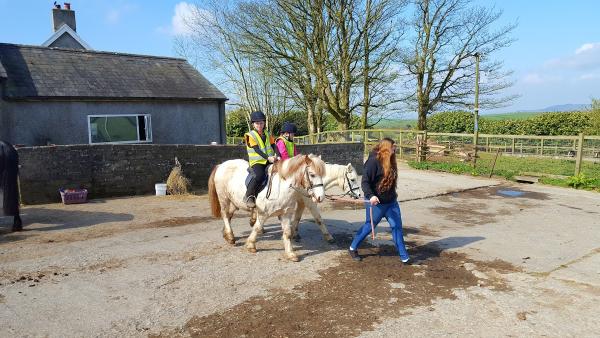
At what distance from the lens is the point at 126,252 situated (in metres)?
6.66

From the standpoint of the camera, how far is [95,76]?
15.3m

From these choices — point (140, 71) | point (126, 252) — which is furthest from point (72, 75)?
point (126, 252)

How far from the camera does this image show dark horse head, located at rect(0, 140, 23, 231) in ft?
25.7

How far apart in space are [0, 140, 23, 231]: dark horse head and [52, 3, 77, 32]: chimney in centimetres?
1634

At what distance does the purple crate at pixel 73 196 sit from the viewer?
1032 centimetres

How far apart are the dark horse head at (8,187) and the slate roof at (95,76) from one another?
20.8 feet

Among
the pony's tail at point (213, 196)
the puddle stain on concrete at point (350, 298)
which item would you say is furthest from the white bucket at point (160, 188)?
the puddle stain on concrete at point (350, 298)

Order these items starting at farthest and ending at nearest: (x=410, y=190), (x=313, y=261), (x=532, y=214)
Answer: (x=410, y=190) → (x=532, y=214) → (x=313, y=261)

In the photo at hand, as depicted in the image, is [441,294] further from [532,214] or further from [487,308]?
[532,214]

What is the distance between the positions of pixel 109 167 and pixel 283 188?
23.5 ft

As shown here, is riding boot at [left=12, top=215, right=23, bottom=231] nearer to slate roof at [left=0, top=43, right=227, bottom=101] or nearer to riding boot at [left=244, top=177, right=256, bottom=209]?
riding boot at [left=244, top=177, right=256, bottom=209]

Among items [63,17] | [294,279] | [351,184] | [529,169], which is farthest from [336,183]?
[63,17]

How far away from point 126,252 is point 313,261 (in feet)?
10.1

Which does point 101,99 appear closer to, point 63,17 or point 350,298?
point 63,17
